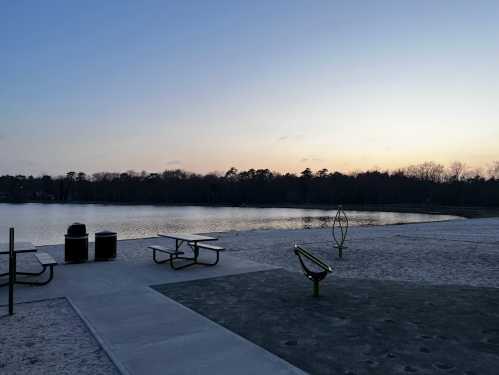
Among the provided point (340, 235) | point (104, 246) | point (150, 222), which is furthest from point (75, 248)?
point (150, 222)

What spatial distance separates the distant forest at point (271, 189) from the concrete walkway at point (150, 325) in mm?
70911

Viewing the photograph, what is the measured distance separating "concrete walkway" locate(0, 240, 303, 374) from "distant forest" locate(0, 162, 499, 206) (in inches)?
2792

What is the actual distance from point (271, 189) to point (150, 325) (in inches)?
3502

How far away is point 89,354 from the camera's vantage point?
3740 millimetres

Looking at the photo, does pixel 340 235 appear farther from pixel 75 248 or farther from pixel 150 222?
pixel 150 222

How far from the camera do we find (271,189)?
9325 cm

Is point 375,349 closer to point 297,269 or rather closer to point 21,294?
point 297,269

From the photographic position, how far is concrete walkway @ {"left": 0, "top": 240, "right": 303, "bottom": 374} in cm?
350

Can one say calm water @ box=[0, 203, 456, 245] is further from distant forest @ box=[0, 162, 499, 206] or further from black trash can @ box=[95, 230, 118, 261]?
distant forest @ box=[0, 162, 499, 206]

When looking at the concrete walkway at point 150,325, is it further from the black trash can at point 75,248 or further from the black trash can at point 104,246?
the black trash can at point 104,246

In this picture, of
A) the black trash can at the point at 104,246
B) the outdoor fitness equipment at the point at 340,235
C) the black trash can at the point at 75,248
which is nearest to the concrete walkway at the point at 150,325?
the black trash can at the point at 75,248

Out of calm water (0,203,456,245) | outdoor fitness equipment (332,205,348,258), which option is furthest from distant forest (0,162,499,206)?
outdoor fitness equipment (332,205,348,258)

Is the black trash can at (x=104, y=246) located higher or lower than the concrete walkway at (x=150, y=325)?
higher

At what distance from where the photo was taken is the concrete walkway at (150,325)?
11.5ft
